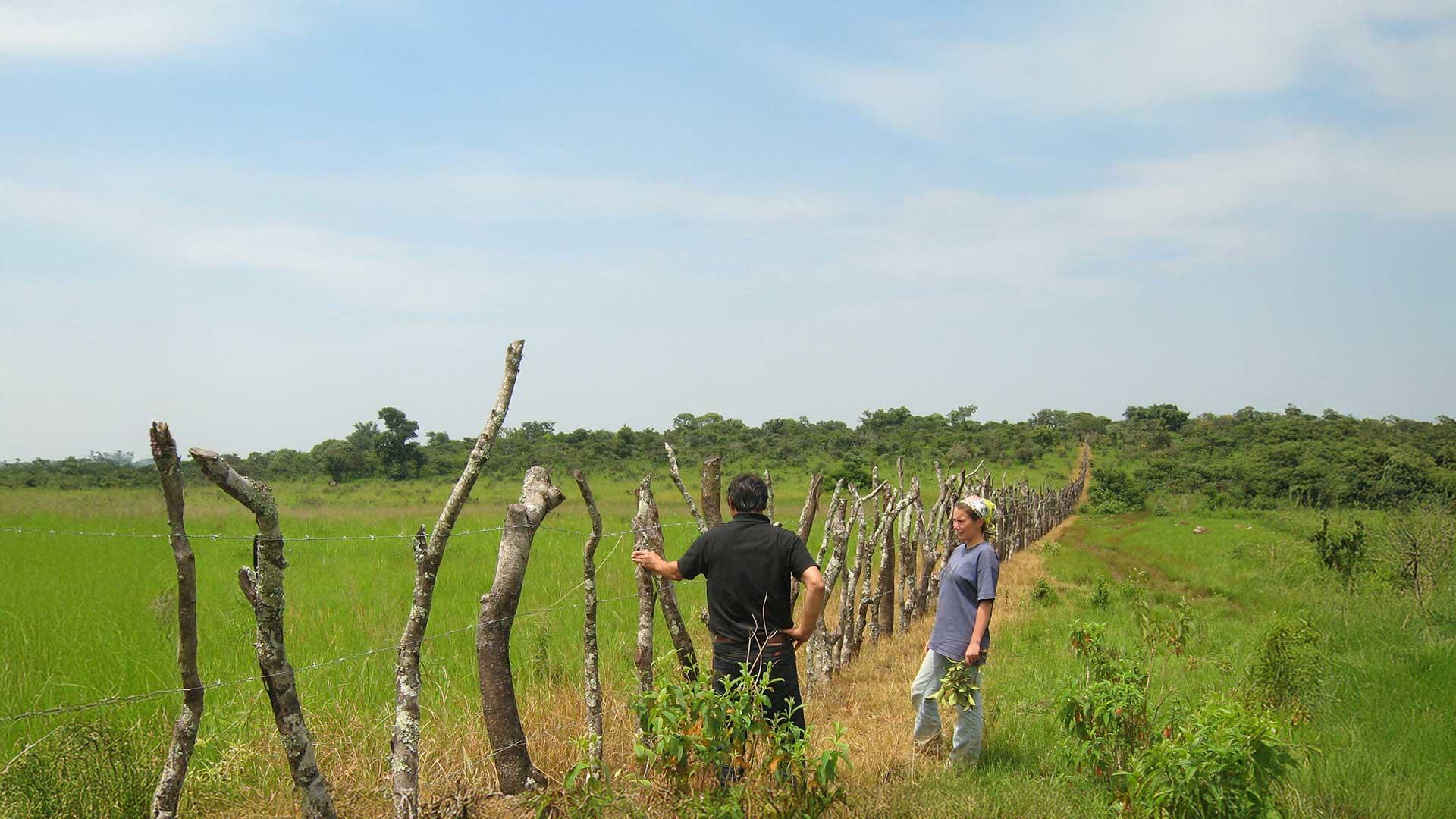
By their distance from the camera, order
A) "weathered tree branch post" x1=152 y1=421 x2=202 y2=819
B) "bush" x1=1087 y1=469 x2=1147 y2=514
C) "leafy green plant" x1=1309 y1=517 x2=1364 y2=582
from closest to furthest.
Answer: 1. "weathered tree branch post" x1=152 y1=421 x2=202 y2=819
2. "leafy green plant" x1=1309 y1=517 x2=1364 y2=582
3. "bush" x1=1087 y1=469 x2=1147 y2=514

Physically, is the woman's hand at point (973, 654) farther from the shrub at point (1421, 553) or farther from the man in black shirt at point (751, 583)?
the shrub at point (1421, 553)

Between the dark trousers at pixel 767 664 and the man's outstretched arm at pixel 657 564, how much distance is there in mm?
399

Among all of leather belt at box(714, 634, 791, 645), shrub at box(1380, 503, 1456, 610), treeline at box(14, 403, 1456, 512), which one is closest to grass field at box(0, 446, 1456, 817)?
shrub at box(1380, 503, 1456, 610)

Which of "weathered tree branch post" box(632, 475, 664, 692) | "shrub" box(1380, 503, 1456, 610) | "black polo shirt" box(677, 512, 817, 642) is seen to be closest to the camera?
"black polo shirt" box(677, 512, 817, 642)

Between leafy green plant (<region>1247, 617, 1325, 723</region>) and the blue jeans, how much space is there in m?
2.37

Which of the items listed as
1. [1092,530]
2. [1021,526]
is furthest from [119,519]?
[1092,530]

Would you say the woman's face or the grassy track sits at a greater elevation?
the woman's face

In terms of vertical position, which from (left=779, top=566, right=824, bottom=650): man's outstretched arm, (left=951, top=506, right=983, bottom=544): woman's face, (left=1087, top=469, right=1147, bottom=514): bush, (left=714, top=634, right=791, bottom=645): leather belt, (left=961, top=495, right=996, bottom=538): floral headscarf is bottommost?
(left=1087, top=469, right=1147, bottom=514): bush

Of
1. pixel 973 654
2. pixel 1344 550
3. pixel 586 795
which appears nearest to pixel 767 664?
pixel 586 795

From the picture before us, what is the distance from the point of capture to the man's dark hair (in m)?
4.09

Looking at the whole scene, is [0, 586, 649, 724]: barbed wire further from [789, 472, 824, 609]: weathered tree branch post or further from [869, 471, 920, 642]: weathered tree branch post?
[869, 471, 920, 642]: weathered tree branch post

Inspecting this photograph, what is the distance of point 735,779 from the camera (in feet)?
A: 12.4

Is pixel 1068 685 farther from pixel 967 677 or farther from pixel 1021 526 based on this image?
pixel 1021 526

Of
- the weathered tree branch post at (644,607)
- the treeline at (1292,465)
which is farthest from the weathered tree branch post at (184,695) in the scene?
the treeline at (1292,465)
